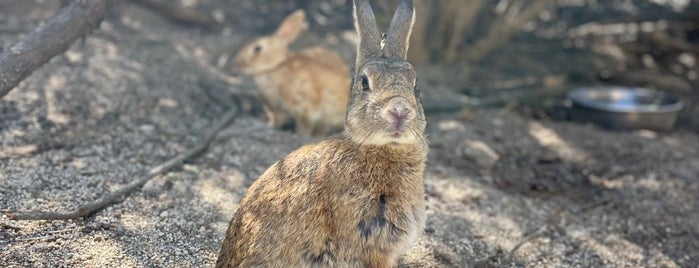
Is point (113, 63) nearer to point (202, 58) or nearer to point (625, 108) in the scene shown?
point (202, 58)

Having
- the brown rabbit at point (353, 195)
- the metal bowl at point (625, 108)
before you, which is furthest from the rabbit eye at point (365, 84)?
the metal bowl at point (625, 108)

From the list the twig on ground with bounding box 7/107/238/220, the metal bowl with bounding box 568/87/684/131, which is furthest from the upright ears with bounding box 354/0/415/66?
the metal bowl with bounding box 568/87/684/131

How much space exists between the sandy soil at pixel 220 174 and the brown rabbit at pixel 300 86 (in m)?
0.40

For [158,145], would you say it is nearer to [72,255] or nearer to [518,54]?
[72,255]

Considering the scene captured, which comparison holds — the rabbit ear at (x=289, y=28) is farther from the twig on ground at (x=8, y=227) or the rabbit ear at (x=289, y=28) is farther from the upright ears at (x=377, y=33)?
the twig on ground at (x=8, y=227)

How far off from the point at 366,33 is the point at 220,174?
1.86m

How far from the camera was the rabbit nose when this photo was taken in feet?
10.6

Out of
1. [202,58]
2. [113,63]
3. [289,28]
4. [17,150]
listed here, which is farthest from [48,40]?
[202,58]

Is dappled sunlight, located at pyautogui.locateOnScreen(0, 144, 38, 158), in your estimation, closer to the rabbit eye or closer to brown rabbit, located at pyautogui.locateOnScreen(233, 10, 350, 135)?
brown rabbit, located at pyautogui.locateOnScreen(233, 10, 350, 135)

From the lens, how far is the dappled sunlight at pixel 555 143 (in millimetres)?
6557

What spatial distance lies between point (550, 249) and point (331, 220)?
6.61 ft

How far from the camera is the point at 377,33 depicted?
3.85 m

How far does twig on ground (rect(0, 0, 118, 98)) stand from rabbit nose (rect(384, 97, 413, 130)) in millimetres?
2595

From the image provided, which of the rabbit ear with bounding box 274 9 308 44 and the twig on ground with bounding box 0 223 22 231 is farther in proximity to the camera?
the rabbit ear with bounding box 274 9 308 44
